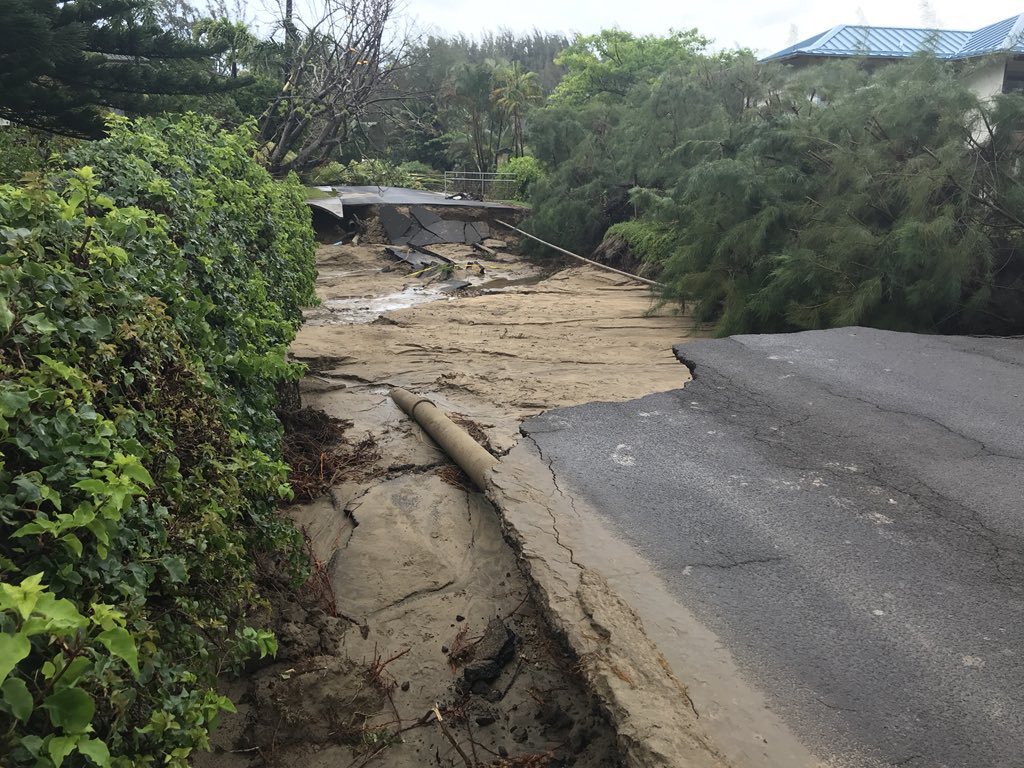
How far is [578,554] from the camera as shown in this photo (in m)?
3.46

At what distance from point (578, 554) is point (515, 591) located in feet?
3.22

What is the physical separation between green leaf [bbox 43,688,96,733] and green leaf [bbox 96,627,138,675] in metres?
0.11

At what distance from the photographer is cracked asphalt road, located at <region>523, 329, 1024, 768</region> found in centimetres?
247

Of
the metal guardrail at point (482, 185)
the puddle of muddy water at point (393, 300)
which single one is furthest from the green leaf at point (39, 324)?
the metal guardrail at point (482, 185)

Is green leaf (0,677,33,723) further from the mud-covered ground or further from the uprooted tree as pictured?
the uprooted tree

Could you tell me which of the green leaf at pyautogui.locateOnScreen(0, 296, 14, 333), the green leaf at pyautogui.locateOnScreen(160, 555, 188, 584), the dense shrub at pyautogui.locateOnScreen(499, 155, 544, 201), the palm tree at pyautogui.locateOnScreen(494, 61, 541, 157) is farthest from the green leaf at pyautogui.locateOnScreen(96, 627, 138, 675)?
the palm tree at pyautogui.locateOnScreen(494, 61, 541, 157)

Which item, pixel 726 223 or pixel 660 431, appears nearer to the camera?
pixel 660 431

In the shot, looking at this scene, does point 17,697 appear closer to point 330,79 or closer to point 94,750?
point 94,750

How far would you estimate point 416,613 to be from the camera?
4164 millimetres

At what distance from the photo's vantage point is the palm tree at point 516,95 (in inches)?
1667

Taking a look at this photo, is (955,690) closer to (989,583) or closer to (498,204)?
(989,583)

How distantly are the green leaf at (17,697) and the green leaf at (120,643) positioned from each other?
7.7 inches

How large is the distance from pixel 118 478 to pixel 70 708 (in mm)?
591

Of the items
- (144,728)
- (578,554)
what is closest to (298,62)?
(578,554)
